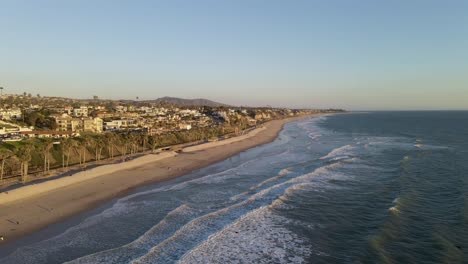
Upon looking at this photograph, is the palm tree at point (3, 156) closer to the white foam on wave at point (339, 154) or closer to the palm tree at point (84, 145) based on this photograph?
the palm tree at point (84, 145)

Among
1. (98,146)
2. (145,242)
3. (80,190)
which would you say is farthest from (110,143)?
(145,242)

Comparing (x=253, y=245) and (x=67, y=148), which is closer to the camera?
(x=253, y=245)

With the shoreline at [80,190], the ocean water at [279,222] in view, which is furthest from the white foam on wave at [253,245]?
the shoreline at [80,190]

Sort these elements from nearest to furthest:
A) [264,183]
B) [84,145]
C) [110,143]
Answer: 1. [264,183]
2. [84,145]
3. [110,143]

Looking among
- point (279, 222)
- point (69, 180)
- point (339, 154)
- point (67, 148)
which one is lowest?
point (69, 180)

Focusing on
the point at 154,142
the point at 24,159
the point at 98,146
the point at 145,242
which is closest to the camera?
the point at 145,242

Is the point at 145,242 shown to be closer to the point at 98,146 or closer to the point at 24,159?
the point at 24,159

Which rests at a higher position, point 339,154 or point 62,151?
point 339,154
